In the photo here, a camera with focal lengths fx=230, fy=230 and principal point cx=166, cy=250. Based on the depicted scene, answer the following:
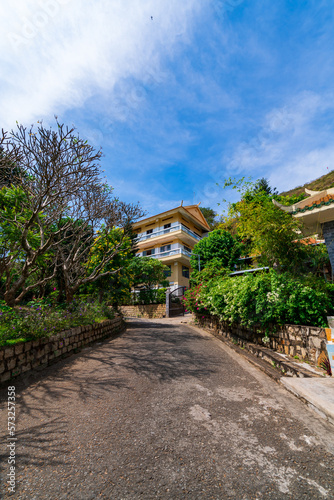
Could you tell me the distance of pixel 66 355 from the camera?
21.4 feet

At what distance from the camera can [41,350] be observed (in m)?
5.48

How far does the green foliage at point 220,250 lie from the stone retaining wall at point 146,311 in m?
4.96

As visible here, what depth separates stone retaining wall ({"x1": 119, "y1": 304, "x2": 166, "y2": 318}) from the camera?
20.6 metres

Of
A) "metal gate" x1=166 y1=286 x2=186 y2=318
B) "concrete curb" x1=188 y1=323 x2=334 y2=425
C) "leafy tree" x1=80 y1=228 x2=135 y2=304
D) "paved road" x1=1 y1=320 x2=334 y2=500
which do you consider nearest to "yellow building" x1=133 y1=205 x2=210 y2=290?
"metal gate" x1=166 y1=286 x2=186 y2=318

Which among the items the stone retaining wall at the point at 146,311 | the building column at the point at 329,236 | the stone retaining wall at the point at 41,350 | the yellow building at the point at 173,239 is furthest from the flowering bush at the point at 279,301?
the yellow building at the point at 173,239

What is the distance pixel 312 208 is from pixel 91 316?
930cm

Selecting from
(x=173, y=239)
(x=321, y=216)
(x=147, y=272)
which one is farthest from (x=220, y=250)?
(x=321, y=216)

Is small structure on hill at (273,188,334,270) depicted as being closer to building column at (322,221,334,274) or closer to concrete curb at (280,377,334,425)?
building column at (322,221,334,274)

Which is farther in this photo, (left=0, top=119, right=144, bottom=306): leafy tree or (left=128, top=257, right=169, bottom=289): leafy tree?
(left=128, top=257, right=169, bottom=289): leafy tree

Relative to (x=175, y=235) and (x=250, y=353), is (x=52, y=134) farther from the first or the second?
(x=175, y=235)

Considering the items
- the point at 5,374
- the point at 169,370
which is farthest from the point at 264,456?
the point at 5,374

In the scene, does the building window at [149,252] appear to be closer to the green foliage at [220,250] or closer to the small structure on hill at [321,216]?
the green foliage at [220,250]

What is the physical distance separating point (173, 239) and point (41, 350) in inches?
932

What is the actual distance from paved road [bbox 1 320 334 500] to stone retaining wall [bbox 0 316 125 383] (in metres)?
0.35
